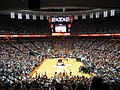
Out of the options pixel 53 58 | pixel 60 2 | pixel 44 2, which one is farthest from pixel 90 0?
pixel 53 58

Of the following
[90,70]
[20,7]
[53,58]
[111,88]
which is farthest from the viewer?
[53,58]

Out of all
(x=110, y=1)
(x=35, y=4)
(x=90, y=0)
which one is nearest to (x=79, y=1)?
(x=90, y=0)

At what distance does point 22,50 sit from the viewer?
45.2 m

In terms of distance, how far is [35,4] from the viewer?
9727mm

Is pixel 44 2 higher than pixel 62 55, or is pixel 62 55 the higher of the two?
pixel 44 2

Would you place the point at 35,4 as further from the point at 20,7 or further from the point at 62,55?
the point at 62,55

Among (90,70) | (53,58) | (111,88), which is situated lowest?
(53,58)

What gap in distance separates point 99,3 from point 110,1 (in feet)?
2.26

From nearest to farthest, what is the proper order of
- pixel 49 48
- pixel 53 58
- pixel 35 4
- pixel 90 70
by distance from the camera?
1. pixel 35 4
2. pixel 90 70
3. pixel 53 58
4. pixel 49 48

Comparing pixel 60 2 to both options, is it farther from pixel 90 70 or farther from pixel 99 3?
pixel 90 70

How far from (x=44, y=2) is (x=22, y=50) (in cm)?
3380

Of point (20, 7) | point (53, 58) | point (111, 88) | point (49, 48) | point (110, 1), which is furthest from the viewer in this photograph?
point (49, 48)

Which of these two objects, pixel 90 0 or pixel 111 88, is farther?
pixel 90 0

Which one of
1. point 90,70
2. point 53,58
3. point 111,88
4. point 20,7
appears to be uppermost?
point 20,7
